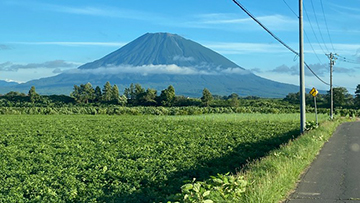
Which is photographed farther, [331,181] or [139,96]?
[139,96]

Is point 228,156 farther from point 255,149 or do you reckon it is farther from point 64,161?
point 64,161

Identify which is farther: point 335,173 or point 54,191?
point 335,173

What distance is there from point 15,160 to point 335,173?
34.8 ft

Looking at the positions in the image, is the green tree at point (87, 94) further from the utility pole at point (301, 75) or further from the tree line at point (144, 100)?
the utility pole at point (301, 75)

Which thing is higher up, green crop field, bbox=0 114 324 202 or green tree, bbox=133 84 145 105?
green tree, bbox=133 84 145 105

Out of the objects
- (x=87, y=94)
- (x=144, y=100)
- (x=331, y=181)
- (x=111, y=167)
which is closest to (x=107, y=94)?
(x=87, y=94)

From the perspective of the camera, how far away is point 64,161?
14.3m

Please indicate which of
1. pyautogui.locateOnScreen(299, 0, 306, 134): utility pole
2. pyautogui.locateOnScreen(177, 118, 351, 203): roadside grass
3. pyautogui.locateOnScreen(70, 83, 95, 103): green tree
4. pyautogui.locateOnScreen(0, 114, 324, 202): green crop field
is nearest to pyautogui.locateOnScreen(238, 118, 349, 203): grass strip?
pyautogui.locateOnScreen(177, 118, 351, 203): roadside grass

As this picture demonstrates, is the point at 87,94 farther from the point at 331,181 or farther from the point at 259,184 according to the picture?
the point at 259,184

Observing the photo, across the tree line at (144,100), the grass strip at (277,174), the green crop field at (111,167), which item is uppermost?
the tree line at (144,100)

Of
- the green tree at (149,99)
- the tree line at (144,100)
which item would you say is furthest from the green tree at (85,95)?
the green tree at (149,99)

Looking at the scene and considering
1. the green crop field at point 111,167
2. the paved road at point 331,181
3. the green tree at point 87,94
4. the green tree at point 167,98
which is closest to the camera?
the paved road at point 331,181

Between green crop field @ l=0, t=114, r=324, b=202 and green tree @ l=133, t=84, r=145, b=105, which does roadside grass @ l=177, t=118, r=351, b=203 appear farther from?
green tree @ l=133, t=84, r=145, b=105

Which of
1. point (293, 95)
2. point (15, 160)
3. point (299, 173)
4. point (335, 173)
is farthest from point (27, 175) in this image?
point (293, 95)
